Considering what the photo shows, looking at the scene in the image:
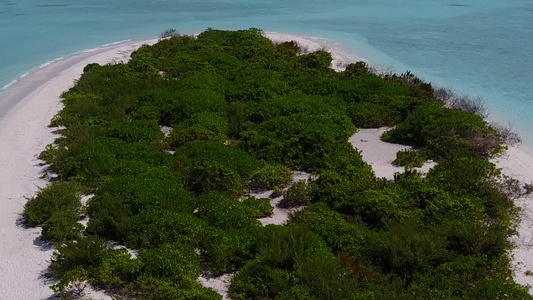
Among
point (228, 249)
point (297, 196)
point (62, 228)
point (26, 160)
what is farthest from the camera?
point (26, 160)

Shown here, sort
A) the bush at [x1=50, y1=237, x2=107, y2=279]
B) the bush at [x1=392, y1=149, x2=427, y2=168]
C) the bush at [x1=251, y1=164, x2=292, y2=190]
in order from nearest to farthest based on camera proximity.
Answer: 1. the bush at [x1=50, y1=237, x2=107, y2=279]
2. the bush at [x1=251, y1=164, x2=292, y2=190]
3. the bush at [x1=392, y1=149, x2=427, y2=168]

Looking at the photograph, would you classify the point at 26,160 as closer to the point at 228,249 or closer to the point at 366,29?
the point at 228,249

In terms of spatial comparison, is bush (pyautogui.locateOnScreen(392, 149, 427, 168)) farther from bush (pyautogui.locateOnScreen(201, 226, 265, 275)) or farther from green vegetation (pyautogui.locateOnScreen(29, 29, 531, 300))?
bush (pyautogui.locateOnScreen(201, 226, 265, 275))

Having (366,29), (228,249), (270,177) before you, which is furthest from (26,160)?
(366,29)

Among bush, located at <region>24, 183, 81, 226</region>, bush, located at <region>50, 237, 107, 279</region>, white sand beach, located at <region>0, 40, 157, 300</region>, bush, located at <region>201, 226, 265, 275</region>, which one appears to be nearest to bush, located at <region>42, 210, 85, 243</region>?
white sand beach, located at <region>0, 40, 157, 300</region>

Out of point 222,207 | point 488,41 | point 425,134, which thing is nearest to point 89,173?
point 222,207

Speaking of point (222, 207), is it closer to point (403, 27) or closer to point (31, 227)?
point (31, 227)

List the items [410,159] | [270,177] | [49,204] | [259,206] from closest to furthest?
[49,204], [259,206], [270,177], [410,159]
